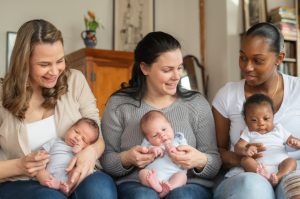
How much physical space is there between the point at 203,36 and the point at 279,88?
9.70 feet

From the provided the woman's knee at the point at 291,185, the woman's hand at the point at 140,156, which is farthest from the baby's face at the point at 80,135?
the woman's knee at the point at 291,185

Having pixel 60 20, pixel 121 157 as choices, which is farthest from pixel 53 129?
pixel 60 20

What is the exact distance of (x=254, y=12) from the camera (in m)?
4.00

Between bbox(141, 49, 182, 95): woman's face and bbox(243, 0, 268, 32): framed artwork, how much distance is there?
8.58 feet

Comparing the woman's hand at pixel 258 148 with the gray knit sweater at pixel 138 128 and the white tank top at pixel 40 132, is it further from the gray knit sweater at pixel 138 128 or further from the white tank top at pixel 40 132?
the white tank top at pixel 40 132

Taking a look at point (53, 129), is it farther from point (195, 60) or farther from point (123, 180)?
point (195, 60)

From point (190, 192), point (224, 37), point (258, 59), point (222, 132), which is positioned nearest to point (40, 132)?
point (190, 192)

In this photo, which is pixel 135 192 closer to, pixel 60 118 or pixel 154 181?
pixel 154 181

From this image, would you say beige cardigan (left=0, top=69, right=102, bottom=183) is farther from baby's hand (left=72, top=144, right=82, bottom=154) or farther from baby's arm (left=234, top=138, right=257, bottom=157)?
baby's arm (left=234, top=138, right=257, bottom=157)

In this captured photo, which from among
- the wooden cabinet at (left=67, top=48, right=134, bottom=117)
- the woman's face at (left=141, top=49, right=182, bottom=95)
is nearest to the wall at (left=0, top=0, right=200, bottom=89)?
the wooden cabinet at (left=67, top=48, right=134, bottom=117)

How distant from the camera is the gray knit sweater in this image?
1.70 m

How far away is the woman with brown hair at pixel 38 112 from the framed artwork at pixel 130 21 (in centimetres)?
288

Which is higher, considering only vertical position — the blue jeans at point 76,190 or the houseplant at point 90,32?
the houseplant at point 90,32

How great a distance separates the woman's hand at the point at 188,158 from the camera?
59.1 inches
